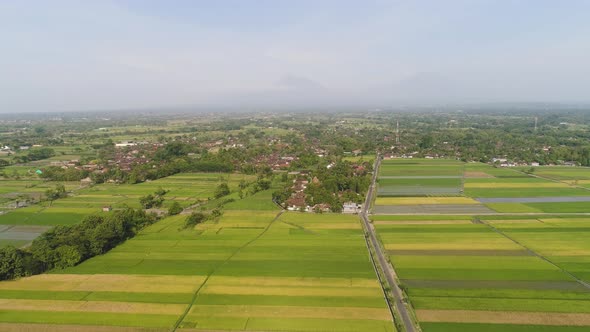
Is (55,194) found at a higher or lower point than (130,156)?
lower

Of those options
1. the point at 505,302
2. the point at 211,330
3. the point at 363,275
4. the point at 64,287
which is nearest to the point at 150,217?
the point at 64,287

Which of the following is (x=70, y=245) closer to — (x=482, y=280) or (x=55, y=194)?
(x=55, y=194)

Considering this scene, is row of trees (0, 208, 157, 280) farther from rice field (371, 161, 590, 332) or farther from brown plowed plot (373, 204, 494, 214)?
brown plowed plot (373, 204, 494, 214)

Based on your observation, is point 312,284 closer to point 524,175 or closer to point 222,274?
point 222,274

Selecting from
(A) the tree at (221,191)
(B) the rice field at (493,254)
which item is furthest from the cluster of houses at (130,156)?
(B) the rice field at (493,254)

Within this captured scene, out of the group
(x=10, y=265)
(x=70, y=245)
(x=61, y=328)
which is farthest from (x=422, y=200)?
(x=10, y=265)

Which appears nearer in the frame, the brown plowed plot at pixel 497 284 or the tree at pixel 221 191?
the brown plowed plot at pixel 497 284

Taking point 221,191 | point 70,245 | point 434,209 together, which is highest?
point 70,245

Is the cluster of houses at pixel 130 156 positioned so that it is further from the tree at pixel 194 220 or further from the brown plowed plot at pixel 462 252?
the brown plowed plot at pixel 462 252
